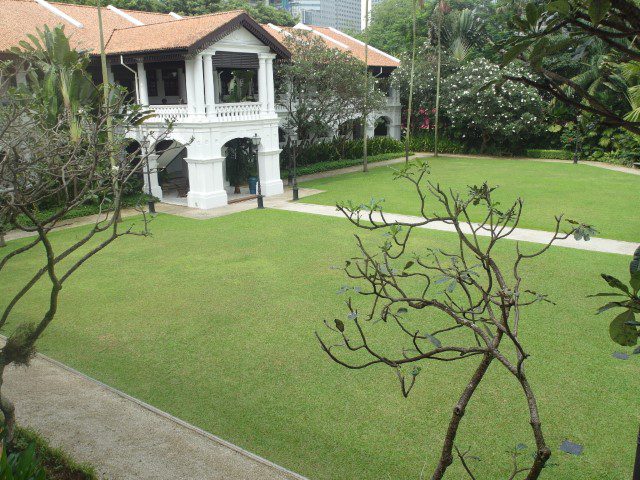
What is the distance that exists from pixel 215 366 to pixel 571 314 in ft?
19.6

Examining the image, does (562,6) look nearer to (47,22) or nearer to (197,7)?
(47,22)

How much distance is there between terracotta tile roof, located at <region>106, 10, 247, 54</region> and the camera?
61.7ft

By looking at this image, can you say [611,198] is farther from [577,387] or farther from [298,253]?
[577,387]

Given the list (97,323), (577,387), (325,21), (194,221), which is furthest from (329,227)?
(325,21)

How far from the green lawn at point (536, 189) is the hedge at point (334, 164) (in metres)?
1.43

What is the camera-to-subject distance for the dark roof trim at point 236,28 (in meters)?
18.6

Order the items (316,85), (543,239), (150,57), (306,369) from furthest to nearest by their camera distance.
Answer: (316,85) < (150,57) < (543,239) < (306,369)

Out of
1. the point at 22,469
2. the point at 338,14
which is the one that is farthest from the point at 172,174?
the point at 338,14

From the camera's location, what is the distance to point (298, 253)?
46.5ft

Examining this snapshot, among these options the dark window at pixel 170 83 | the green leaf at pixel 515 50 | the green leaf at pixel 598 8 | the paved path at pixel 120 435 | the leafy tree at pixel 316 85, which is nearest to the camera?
the green leaf at pixel 598 8

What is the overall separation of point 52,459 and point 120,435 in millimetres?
775

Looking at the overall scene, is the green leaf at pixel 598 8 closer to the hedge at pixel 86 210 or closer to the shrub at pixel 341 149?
the hedge at pixel 86 210

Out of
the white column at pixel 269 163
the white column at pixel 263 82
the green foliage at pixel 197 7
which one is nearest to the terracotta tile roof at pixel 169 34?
the white column at pixel 263 82

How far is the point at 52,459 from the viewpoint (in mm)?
5996
